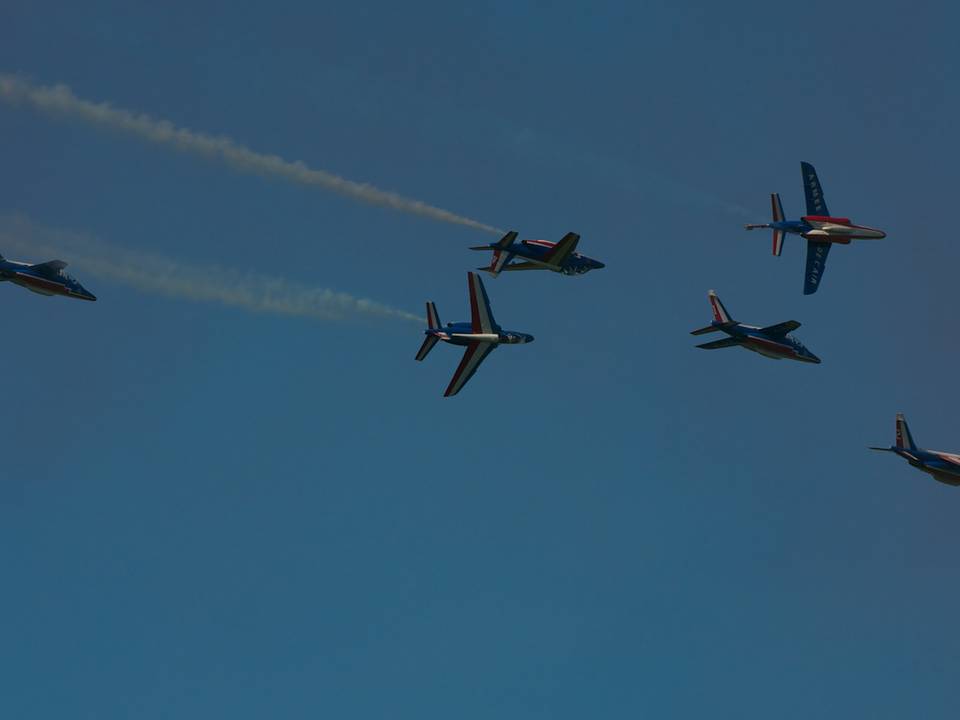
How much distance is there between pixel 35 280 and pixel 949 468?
70.3 m

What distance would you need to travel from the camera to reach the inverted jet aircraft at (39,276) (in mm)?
80438

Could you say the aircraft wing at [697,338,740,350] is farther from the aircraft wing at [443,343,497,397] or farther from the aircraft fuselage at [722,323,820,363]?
the aircraft wing at [443,343,497,397]

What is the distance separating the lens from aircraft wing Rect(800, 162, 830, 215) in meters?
99.9

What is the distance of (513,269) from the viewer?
92.9 m

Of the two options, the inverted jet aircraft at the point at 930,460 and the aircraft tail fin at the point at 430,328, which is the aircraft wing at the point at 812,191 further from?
the aircraft tail fin at the point at 430,328

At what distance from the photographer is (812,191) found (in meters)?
101

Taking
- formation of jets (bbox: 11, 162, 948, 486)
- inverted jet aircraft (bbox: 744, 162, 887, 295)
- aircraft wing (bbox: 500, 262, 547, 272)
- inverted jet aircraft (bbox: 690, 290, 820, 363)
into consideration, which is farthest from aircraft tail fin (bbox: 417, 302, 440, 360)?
inverted jet aircraft (bbox: 744, 162, 887, 295)

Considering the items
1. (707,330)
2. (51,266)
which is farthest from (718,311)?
(51,266)

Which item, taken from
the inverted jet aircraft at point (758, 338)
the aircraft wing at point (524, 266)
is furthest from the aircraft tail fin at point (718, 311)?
the aircraft wing at point (524, 266)

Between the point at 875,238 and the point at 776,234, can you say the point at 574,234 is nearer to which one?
the point at 776,234

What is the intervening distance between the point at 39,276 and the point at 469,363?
32.7 metres

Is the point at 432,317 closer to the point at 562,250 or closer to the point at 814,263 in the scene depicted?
the point at 562,250

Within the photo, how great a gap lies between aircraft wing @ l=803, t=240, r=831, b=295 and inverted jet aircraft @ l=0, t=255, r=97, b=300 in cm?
6220

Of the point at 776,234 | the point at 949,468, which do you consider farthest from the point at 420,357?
the point at 949,468
